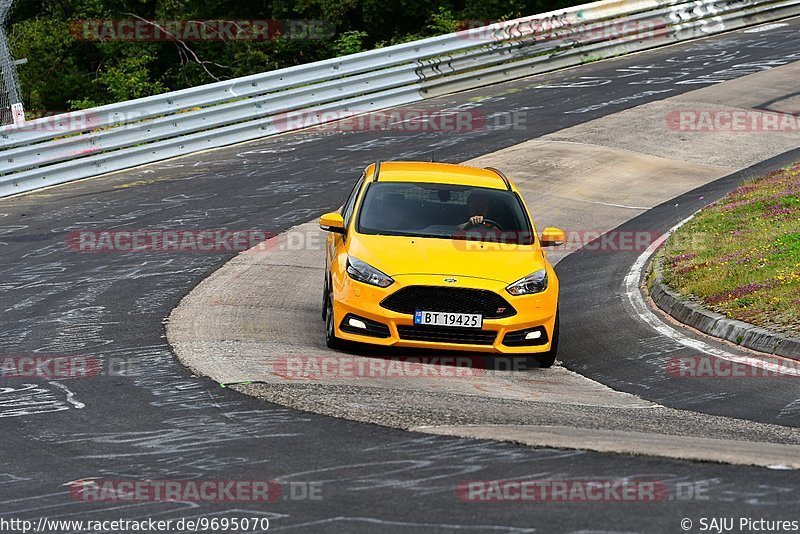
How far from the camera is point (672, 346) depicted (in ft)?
37.3

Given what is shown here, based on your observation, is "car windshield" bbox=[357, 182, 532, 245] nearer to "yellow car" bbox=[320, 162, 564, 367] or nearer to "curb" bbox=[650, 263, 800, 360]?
"yellow car" bbox=[320, 162, 564, 367]

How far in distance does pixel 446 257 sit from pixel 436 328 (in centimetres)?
73

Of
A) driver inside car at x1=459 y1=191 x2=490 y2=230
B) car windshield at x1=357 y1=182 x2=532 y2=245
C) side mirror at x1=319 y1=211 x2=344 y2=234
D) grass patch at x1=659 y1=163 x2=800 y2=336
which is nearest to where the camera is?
side mirror at x1=319 y1=211 x2=344 y2=234

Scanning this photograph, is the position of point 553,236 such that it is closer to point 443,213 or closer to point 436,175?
point 443,213

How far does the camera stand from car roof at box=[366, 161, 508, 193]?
1209 cm

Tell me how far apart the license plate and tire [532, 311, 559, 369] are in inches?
27.7

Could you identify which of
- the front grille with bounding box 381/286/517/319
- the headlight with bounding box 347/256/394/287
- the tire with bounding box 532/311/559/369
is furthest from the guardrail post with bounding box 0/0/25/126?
the tire with bounding box 532/311/559/369

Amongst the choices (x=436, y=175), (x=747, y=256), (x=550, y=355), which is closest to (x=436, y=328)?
(x=550, y=355)

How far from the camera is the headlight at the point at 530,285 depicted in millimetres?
10469

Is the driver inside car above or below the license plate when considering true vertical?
above

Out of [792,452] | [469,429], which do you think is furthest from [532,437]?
[792,452]

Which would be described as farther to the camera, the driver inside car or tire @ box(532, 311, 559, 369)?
the driver inside car

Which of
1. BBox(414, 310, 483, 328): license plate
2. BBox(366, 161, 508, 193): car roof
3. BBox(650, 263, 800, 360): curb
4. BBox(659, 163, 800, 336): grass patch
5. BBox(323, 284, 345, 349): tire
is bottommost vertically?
BBox(650, 263, 800, 360): curb

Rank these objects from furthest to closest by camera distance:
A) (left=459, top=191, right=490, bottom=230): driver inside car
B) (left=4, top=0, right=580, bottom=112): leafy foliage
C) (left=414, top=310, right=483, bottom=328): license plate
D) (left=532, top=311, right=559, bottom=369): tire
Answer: (left=4, top=0, right=580, bottom=112): leafy foliage < (left=459, top=191, right=490, bottom=230): driver inside car < (left=532, top=311, right=559, bottom=369): tire < (left=414, top=310, right=483, bottom=328): license plate
